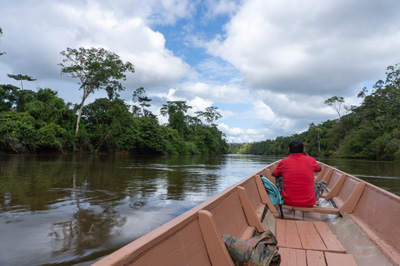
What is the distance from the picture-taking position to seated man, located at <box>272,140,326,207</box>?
149 inches

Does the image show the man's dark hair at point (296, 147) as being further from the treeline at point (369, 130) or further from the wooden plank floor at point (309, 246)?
the treeline at point (369, 130)

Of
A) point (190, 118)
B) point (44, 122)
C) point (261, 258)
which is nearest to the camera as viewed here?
point (261, 258)

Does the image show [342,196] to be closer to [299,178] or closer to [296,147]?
[299,178]

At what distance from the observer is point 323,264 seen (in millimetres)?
2254

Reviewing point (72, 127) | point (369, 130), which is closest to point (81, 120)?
point (72, 127)

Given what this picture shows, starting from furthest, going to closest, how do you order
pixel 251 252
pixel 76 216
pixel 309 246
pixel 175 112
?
pixel 175 112 → pixel 76 216 → pixel 309 246 → pixel 251 252

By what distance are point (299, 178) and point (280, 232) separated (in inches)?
38.9

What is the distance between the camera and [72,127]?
32719 millimetres

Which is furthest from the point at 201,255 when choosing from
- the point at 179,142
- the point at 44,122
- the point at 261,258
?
the point at 179,142

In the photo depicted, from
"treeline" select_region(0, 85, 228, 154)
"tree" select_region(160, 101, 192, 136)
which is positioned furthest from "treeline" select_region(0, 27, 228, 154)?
"tree" select_region(160, 101, 192, 136)

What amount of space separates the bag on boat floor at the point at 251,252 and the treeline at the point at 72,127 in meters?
27.5

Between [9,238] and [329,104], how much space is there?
6882 centimetres

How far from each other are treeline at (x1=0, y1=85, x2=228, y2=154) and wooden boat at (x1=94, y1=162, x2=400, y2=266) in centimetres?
2686

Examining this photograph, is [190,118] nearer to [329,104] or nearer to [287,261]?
[329,104]
